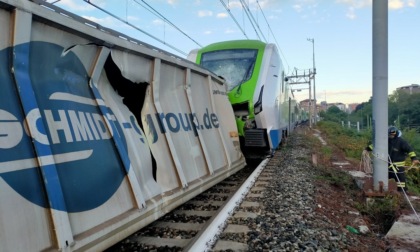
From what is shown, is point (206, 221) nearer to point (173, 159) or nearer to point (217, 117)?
point (173, 159)

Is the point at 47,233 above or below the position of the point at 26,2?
below

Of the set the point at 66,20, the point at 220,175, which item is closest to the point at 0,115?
the point at 66,20

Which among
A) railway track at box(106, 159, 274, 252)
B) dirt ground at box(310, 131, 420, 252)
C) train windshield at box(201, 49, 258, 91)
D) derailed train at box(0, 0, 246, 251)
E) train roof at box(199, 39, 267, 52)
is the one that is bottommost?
dirt ground at box(310, 131, 420, 252)

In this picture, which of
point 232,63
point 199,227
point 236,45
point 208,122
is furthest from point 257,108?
point 199,227

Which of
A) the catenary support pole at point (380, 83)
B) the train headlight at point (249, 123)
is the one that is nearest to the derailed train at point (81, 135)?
the catenary support pole at point (380, 83)

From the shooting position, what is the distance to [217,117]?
6754mm

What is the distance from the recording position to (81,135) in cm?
304

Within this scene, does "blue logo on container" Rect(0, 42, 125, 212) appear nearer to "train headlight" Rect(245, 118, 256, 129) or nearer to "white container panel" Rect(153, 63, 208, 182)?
"white container panel" Rect(153, 63, 208, 182)

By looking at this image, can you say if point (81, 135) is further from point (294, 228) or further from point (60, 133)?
point (294, 228)

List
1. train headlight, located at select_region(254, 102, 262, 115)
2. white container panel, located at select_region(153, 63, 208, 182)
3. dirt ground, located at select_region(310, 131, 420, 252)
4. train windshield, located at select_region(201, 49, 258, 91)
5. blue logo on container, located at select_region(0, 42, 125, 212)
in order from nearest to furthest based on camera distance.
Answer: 1. blue logo on container, located at select_region(0, 42, 125, 212)
2. dirt ground, located at select_region(310, 131, 420, 252)
3. white container panel, located at select_region(153, 63, 208, 182)
4. train headlight, located at select_region(254, 102, 262, 115)
5. train windshield, located at select_region(201, 49, 258, 91)

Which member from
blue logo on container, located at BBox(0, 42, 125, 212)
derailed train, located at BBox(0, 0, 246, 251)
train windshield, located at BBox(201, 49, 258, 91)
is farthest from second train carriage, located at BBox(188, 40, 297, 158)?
blue logo on container, located at BBox(0, 42, 125, 212)

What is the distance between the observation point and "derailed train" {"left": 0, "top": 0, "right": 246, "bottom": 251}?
7.94 feet

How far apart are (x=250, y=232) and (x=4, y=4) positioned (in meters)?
3.01

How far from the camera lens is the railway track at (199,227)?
11.3 ft
